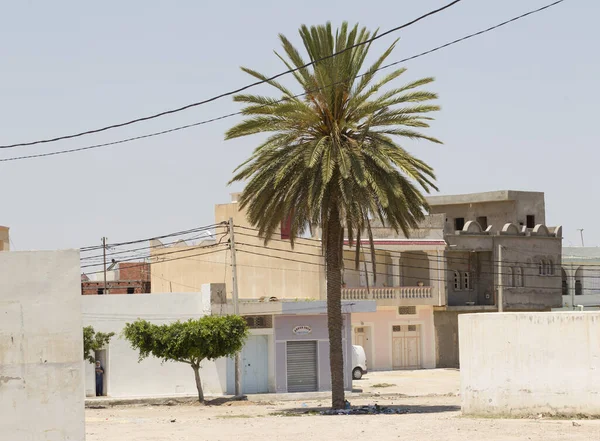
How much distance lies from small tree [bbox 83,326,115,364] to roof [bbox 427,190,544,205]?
35.2 meters

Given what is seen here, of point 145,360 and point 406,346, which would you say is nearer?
point 145,360

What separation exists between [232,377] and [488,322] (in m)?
21.9

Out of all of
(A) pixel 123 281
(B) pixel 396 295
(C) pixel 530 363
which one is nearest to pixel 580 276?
(B) pixel 396 295

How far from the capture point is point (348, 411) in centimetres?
3203

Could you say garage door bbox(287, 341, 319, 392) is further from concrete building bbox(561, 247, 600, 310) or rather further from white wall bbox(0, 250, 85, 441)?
concrete building bbox(561, 247, 600, 310)

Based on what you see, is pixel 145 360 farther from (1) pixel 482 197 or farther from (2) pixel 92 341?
(1) pixel 482 197

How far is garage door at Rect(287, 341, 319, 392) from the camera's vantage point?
152ft

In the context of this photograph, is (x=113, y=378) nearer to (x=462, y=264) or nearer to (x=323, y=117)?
(x=323, y=117)

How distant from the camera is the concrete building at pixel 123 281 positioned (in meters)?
68.6

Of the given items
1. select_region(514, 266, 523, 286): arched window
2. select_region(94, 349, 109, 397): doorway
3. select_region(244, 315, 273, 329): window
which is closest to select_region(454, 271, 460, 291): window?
select_region(514, 266, 523, 286): arched window

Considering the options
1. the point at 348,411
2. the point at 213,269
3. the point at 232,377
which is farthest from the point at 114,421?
the point at 213,269

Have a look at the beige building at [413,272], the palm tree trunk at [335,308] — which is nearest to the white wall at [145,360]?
the beige building at [413,272]

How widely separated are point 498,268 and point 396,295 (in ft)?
25.0

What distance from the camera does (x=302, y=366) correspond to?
4650 centimetres
